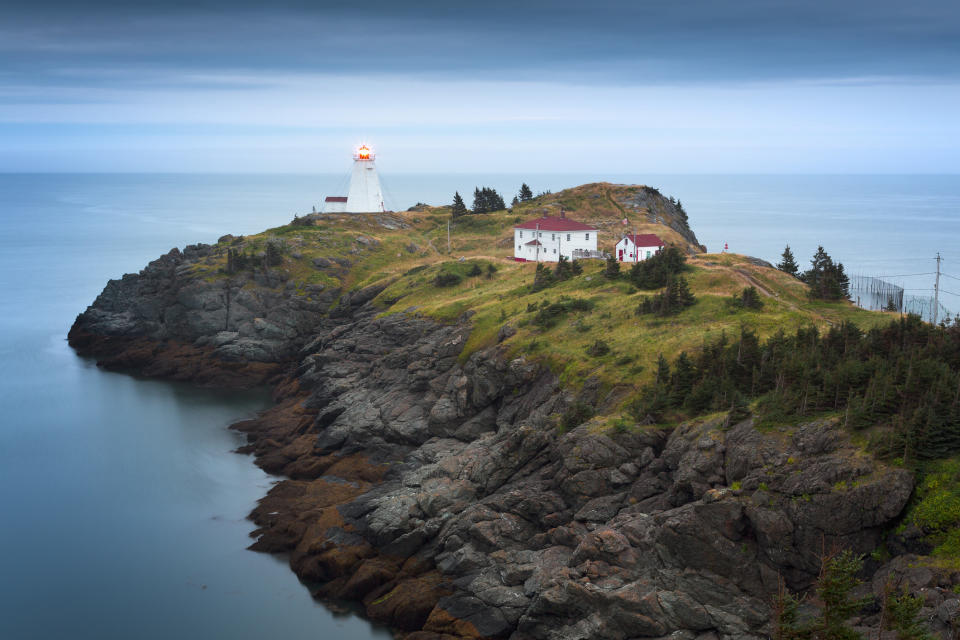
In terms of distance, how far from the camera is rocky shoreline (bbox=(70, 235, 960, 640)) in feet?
96.2

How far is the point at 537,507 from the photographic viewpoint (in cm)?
3819

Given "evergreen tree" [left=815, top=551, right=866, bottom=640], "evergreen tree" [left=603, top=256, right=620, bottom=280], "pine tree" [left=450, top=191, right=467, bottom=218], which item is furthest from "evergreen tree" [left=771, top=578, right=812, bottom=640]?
"pine tree" [left=450, top=191, right=467, bottom=218]

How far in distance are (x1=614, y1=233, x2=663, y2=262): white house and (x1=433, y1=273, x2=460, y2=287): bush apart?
17181mm

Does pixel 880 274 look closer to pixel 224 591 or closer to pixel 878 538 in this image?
pixel 878 538

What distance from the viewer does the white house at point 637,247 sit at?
3071 inches

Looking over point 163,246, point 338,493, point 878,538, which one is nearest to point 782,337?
point 878,538

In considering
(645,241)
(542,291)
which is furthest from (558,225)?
(542,291)

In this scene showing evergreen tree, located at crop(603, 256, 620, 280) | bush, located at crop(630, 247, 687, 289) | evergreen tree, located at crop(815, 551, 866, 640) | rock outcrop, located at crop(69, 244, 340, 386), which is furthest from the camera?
rock outcrop, located at crop(69, 244, 340, 386)

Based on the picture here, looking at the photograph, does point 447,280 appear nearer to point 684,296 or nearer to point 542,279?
point 542,279

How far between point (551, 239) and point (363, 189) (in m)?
44.1

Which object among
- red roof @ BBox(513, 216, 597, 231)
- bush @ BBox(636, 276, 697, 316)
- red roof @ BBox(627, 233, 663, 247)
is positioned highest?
red roof @ BBox(513, 216, 597, 231)

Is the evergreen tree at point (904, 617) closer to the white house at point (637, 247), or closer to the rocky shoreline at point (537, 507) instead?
the rocky shoreline at point (537, 507)

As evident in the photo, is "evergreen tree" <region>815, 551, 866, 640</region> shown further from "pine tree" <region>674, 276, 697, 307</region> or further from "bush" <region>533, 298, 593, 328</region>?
"bush" <region>533, 298, 593, 328</region>

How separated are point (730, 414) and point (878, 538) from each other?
27.1ft
